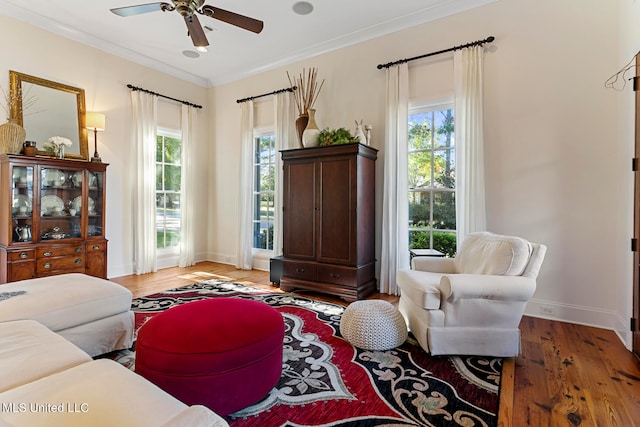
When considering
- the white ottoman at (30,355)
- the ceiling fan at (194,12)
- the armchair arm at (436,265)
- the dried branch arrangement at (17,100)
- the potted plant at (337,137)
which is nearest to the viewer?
the white ottoman at (30,355)

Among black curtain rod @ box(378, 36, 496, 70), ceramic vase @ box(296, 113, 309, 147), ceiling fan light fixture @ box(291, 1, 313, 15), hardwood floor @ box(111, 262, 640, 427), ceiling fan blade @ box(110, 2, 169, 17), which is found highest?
ceiling fan light fixture @ box(291, 1, 313, 15)

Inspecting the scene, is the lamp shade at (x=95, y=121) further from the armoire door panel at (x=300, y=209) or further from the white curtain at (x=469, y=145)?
the white curtain at (x=469, y=145)

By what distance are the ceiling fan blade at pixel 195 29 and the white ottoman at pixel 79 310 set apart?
2.19m

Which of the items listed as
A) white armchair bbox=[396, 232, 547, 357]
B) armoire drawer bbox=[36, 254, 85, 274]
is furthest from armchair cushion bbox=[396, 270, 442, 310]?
armoire drawer bbox=[36, 254, 85, 274]

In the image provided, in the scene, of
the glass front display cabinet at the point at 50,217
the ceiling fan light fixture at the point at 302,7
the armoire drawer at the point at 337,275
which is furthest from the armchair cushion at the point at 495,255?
the glass front display cabinet at the point at 50,217

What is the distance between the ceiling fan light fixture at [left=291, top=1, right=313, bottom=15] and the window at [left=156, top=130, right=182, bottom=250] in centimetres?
309

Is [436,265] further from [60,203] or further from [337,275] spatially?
[60,203]

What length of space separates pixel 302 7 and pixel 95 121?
10.3 feet

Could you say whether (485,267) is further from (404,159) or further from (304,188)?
(304,188)

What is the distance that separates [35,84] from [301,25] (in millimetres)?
3439

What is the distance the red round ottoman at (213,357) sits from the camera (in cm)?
153

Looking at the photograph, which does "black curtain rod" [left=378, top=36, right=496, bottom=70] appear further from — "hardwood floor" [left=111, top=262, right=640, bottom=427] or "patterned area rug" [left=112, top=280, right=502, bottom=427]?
"patterned area rug" [left=112, top=280, right=502, bottom=427]

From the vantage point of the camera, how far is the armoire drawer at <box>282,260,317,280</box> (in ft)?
12.9

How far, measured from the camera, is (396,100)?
3.92 meters
